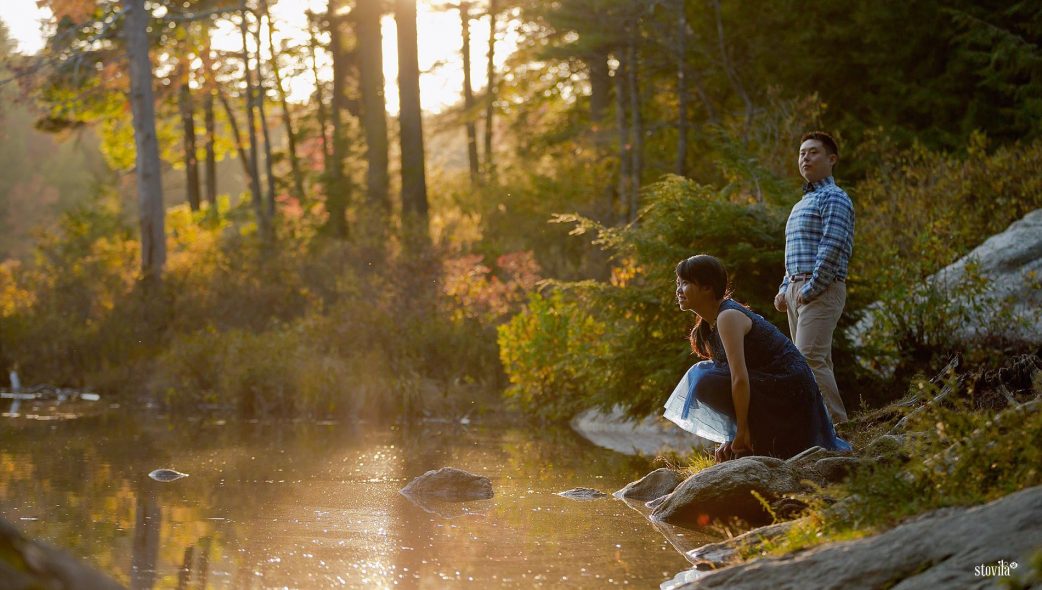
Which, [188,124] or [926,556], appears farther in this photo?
[188,124]

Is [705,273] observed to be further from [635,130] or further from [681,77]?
[635,130]

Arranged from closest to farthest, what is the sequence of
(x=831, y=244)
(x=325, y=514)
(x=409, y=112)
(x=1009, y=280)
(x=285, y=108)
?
(x=325, y=514), (x=831, y=244), (x=1009, y=280), (x=409, y=112), (x=285, y=108)

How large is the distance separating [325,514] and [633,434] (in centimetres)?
610

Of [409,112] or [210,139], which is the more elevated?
[210,139]

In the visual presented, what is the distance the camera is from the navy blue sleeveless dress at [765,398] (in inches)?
316

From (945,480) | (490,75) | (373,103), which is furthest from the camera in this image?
(490,75)

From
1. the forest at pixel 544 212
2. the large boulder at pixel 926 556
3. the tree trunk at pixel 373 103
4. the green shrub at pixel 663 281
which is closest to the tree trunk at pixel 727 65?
the forest at pixel 544 212

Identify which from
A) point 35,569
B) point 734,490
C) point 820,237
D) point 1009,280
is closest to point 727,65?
point 1009,280

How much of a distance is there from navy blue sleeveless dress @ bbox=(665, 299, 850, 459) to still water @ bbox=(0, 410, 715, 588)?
80cm

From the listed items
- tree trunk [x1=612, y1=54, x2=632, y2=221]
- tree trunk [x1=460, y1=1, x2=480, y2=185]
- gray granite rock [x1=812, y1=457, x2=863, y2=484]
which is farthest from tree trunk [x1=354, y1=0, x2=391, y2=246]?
gray granite rock [x1=812, y1=457, x2=863, y2=484]

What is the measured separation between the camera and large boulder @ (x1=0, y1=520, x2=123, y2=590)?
299cm

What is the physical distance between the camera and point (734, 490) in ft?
24.7

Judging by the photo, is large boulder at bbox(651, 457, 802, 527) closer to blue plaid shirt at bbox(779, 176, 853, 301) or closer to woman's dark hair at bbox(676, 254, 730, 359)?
woman's dark hair at bbox(676, 254, 730, 359)

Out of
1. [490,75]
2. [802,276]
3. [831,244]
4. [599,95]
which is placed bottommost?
[802,276]
